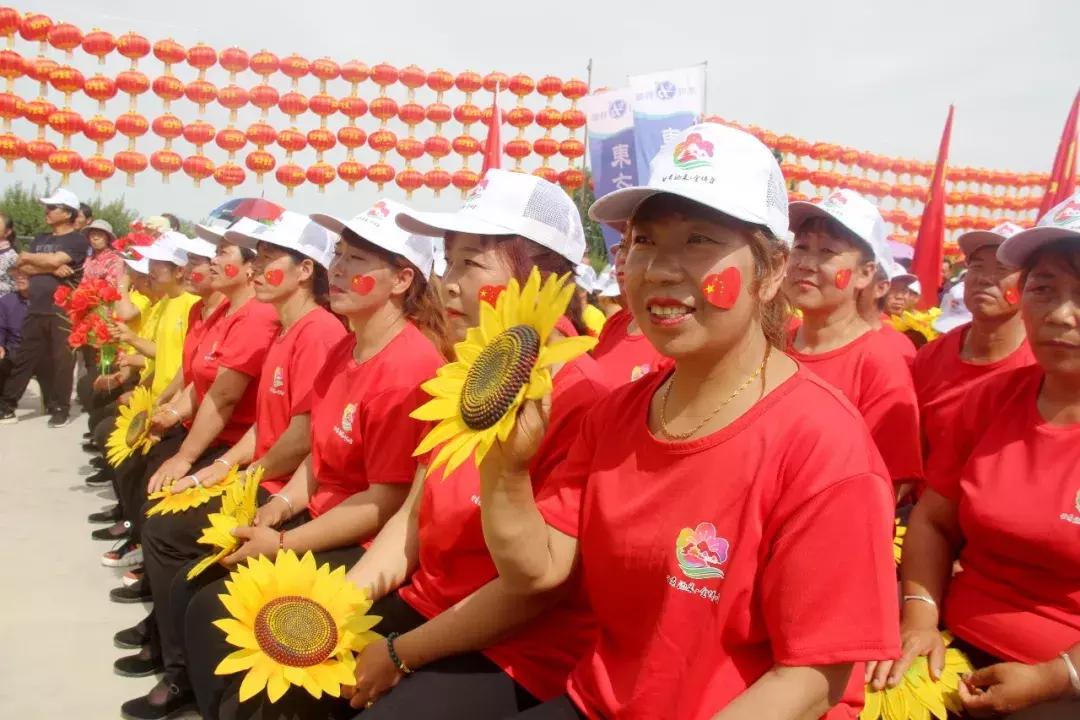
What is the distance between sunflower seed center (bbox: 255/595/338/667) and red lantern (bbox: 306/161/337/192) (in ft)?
35.0

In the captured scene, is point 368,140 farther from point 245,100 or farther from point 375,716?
point 375,716

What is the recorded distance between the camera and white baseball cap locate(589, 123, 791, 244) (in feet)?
5.19

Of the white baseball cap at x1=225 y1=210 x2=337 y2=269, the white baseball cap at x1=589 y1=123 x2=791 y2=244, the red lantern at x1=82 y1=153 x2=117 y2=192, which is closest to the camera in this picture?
the white baseball cap at x1=589 y1=123 x2=791 y2=244

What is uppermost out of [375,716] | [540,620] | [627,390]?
[627,390]

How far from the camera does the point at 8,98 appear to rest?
424 inches

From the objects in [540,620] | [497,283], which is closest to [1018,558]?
[540,620]

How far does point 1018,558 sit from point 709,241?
3.92ft

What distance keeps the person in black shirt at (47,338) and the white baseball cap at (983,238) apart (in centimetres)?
851

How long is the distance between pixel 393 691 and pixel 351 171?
11214mm

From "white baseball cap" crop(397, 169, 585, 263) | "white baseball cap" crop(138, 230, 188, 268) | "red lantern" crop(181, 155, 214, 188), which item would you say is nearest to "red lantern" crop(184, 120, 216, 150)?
"red lantern" crop(181, 155, 214, 188)

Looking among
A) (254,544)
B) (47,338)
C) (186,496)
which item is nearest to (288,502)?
(254,544)

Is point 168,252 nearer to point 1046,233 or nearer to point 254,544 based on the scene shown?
point 254,544

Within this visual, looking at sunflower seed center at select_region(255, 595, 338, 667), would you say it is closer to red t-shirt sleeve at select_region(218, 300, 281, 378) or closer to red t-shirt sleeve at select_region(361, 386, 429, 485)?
red t-shirt sleeve at select_region(361, 386, 429, 485)

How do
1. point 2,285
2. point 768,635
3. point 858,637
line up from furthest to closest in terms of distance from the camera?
point 2,285, point 768,635, point 858,637
